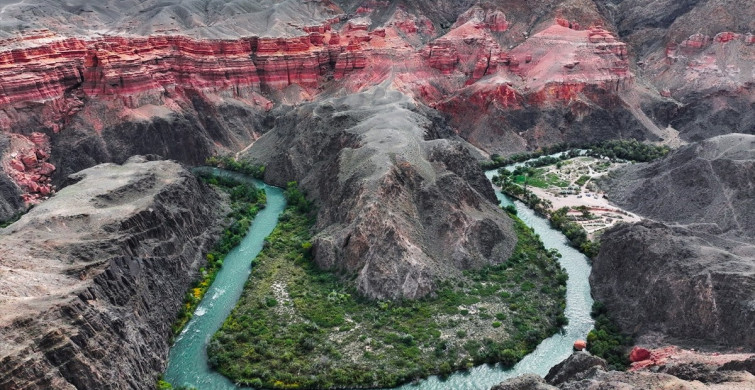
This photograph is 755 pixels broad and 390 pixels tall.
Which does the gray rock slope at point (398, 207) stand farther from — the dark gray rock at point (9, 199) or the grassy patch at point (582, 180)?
the dark gray rock at point (9, 199)

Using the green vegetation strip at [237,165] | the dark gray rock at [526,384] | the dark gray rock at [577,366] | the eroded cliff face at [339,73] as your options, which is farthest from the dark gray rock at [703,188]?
the green vegetation strip at [237,165]

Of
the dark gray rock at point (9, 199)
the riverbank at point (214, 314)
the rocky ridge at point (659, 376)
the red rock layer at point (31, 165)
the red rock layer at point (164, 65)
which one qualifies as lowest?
the riverbank at point (214, 314)

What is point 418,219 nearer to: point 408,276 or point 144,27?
point 408,276

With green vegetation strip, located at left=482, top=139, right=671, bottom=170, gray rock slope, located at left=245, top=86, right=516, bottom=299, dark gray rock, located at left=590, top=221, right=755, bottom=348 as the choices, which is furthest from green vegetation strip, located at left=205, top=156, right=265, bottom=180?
dark gray rock, located at left=590, top=221, right=755, bottom=348

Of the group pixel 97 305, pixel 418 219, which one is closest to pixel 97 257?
pixel 97 305

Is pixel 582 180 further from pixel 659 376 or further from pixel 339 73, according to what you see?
pixel 339 73

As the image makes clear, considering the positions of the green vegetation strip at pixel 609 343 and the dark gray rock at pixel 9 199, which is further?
the dark gray rock at pixel 9 199
